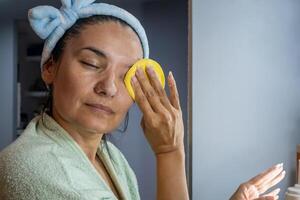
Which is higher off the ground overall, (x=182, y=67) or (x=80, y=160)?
(x=182, y=67)

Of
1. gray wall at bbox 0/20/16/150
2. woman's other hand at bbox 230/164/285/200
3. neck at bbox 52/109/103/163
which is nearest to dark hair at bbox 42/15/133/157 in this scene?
neck at bbox 52/109/103/163

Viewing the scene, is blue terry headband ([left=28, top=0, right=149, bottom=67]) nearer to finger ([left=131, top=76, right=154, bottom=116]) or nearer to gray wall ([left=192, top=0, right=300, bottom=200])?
finger ([left=131, top=76, right=154, bottom=116])

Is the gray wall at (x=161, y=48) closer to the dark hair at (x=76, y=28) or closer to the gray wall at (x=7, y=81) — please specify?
the dark hair at (x=76, y=28)

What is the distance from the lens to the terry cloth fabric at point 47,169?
15.5 inches

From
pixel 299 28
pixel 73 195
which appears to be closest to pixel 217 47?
pixel 299 28

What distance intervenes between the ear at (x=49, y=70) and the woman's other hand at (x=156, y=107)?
0.53ft

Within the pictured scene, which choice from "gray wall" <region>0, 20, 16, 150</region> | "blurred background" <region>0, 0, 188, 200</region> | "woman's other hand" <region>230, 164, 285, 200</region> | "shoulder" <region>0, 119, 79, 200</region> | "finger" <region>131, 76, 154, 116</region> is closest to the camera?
"shoulder" <region>0, 119, 79, 200</region>

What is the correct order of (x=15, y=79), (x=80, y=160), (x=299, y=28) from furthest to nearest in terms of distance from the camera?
(x=15, y=79) < (x=299, y=28) < (x=80, y=160)

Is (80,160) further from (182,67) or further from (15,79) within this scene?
(15,79)

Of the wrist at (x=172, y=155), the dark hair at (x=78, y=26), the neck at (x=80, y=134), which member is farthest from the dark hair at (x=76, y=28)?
the wrist at (x=172, y=155)

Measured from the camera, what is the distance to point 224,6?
3.35ft

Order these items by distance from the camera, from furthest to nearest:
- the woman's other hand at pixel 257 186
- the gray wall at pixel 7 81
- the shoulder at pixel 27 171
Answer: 1. the gray wall at pixel 7 81
2. the woman's other hand at pixel 257 186
3. the shoulder at pixel 27 171

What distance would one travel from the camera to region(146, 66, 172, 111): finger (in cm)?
50

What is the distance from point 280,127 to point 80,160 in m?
0.73
